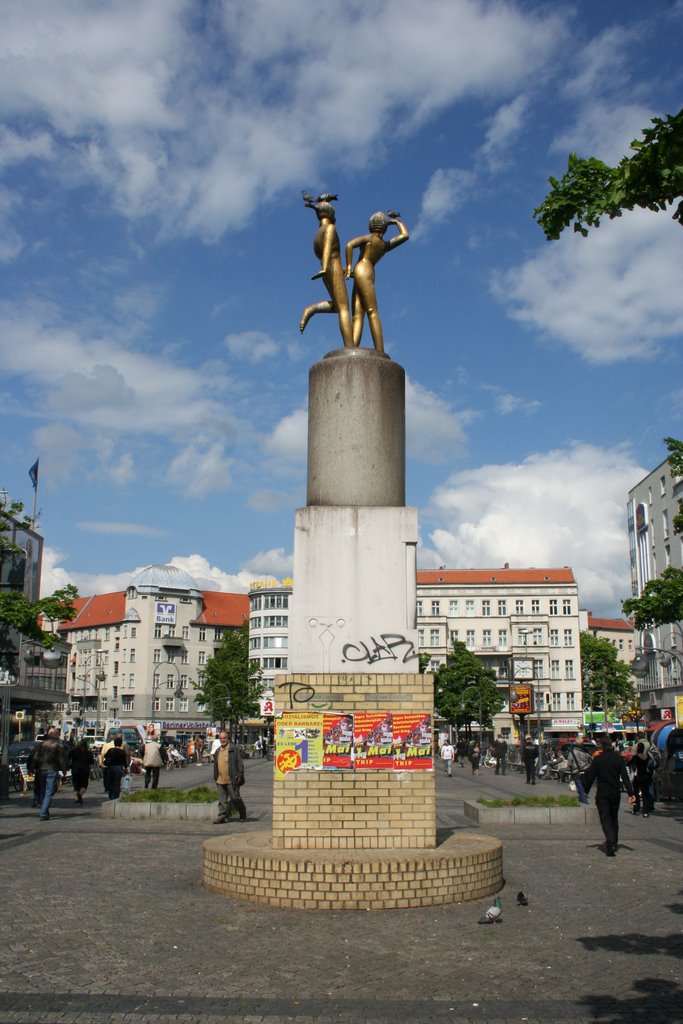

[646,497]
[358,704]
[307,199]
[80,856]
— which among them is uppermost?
[646,497]

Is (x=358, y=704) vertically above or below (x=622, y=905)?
above

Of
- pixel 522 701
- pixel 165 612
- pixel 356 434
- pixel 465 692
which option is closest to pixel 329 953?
pixel 356 434

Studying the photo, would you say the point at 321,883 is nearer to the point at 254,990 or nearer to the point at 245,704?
the point at 254,990

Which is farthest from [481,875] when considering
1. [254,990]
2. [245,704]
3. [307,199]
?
[245,704]

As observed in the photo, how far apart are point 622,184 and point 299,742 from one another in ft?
22.6

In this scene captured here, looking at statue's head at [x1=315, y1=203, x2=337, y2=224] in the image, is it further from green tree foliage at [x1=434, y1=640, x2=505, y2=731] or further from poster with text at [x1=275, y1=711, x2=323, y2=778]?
green tree foliage at [x1=434, y1=640, x2=505, y2=731]

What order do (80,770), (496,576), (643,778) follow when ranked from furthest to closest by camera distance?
(496,576) < (80,770) < (643,778)

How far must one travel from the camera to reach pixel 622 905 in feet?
33.2

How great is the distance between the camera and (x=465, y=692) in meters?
75.2

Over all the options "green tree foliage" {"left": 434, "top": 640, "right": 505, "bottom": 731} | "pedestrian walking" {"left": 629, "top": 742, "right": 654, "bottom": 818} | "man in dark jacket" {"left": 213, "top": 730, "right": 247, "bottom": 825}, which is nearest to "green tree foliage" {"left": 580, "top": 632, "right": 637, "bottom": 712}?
"green tree foliage" {"left": 434, "top": 640, "right": 505, "bottom": 731}

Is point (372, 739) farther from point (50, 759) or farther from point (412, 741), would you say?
point (50, 759)

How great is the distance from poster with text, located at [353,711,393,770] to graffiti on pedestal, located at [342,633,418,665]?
0.63 meters

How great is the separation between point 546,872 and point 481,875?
2.63 meters

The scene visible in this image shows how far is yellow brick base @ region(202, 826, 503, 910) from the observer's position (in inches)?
373
